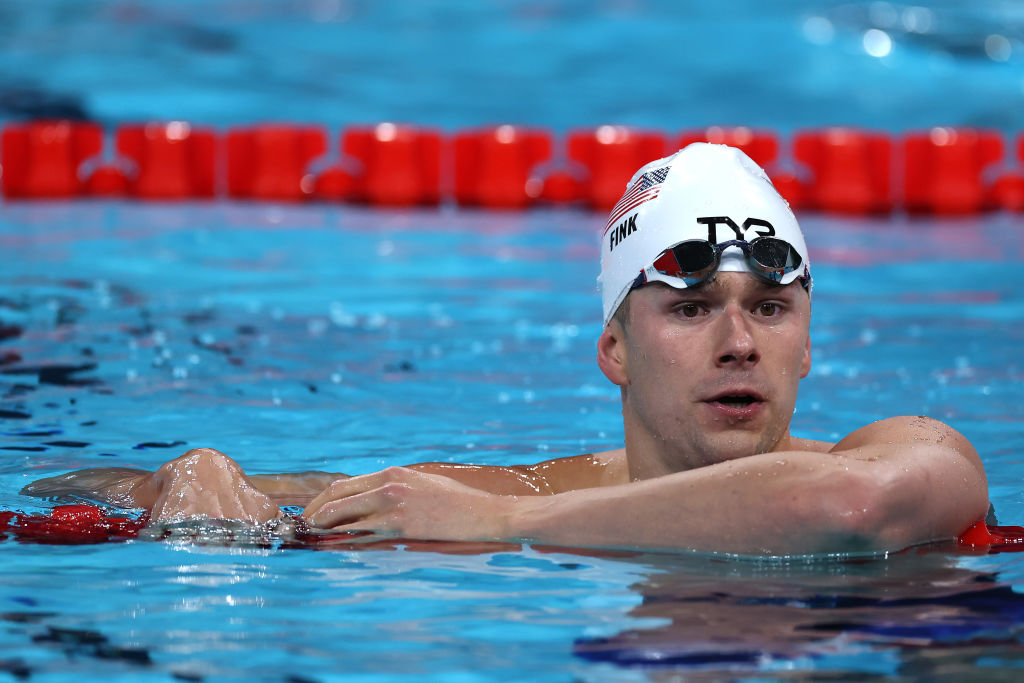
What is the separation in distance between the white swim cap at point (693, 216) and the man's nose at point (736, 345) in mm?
155

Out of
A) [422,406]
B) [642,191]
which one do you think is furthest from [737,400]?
[422,406]

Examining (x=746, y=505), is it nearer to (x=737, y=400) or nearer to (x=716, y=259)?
(x=737, y=400)

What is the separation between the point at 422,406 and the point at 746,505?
9.93 ft

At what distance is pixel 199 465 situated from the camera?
3.53 meters

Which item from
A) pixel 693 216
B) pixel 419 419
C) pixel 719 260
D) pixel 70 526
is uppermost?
pixel 693 216

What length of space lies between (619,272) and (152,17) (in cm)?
2244

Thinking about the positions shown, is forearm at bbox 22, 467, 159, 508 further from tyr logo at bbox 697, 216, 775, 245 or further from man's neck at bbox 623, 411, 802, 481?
tyr logo at bbox 697, 216, 775, 245

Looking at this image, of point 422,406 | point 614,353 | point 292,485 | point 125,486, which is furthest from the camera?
point 422,406

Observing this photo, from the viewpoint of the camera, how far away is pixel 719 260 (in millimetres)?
3395

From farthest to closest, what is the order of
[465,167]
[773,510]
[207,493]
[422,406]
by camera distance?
[465,167] → [422,406] → [207,493] → [773,510]

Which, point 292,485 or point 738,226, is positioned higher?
point 738,226

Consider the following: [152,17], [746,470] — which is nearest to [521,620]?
[746,470]

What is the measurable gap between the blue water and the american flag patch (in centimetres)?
98

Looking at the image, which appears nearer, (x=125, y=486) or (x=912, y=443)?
(x=912, y=443)
